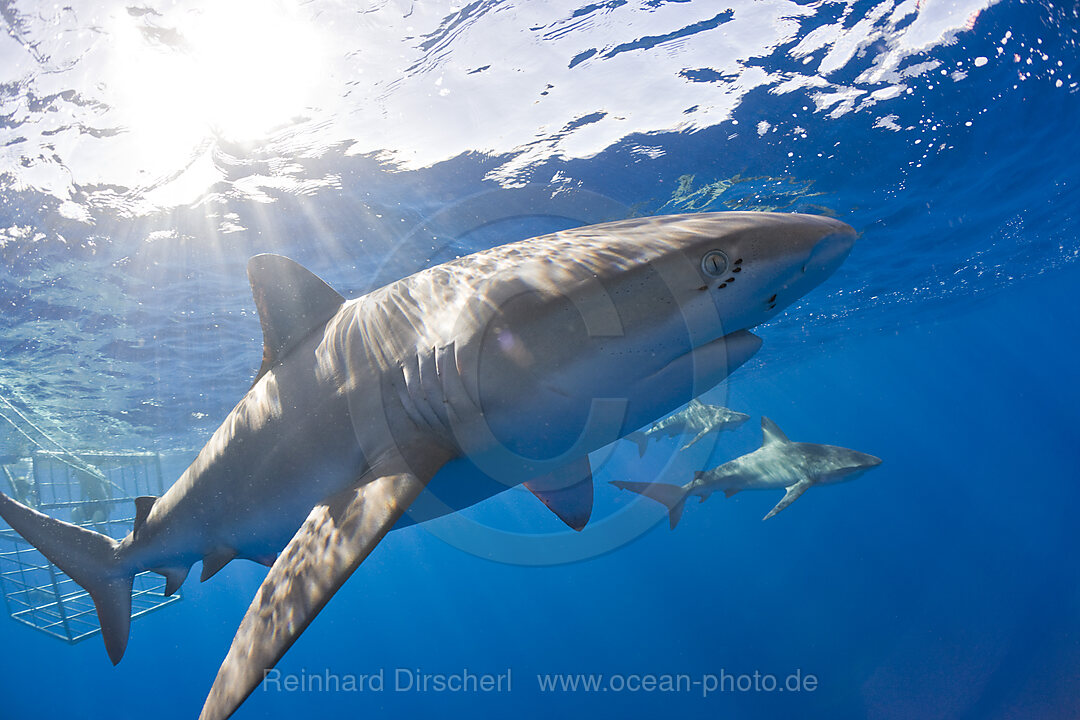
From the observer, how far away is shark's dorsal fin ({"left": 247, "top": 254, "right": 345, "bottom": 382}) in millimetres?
3248

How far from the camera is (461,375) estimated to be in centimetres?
222

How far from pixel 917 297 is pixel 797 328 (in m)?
6.99

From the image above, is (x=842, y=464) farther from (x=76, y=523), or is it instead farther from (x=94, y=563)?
(x=76, y=523)

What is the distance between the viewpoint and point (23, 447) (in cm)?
2219

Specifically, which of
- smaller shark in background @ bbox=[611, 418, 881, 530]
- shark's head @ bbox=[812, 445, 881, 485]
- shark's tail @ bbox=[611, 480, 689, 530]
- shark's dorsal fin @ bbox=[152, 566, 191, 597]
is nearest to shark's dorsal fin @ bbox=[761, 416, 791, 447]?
smaller shark in background @ bbox=[611, 418, 881, 530]

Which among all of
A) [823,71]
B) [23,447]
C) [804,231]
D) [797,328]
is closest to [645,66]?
[823,71]

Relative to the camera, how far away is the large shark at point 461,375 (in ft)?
6.12

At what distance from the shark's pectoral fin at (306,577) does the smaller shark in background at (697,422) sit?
473 inches

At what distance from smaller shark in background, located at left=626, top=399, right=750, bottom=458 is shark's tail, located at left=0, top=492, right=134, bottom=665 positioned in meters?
11.3

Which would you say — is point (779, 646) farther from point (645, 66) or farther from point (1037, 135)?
point (645, 66)

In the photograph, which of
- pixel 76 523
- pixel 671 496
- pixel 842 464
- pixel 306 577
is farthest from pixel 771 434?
pixel 76 523

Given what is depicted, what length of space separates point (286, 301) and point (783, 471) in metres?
9.57

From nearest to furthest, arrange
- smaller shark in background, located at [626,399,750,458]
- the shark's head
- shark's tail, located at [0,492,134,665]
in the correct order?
shark's tail, located at [0,492,134,665] < the shark's head < smaller shark in background, located at [626,399,750,458]

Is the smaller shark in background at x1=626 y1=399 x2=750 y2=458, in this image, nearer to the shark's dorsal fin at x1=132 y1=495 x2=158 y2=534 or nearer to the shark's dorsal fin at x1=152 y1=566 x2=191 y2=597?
the shark's dorsal fin at x1=152 y1=566 x2=191 y2=597
